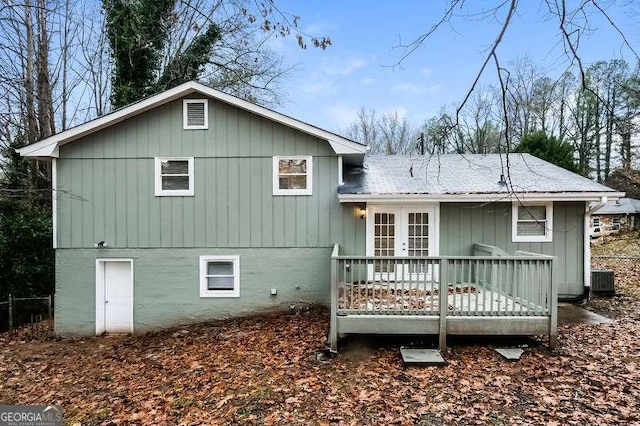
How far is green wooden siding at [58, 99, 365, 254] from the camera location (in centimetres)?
909

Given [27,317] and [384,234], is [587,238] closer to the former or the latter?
[384,234]

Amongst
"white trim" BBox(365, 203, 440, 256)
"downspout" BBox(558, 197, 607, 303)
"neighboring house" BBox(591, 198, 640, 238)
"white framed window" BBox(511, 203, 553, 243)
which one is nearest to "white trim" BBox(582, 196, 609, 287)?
"downspout" BBox(558, 197, 607, 303)

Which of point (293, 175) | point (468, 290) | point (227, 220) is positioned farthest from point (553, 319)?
point (227, 220)

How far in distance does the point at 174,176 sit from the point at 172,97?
198 centimetres

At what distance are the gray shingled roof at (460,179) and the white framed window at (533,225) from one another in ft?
1.97

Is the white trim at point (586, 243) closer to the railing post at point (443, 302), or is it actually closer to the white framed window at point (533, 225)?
the white framed window at point (533, 225)

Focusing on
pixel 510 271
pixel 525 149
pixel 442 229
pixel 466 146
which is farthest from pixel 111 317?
pixel 466 146

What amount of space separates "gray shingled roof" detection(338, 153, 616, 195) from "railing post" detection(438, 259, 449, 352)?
8.51ft

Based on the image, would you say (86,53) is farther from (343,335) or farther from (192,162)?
(343,335)

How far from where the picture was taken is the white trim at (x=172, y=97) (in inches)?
344

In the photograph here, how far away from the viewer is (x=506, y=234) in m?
9.18

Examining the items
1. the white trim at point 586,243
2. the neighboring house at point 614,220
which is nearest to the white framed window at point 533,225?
the white trim at point 586,243

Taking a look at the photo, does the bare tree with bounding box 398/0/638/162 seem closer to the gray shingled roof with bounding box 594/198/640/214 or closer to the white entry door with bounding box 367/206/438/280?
the white entry door with bounding box 367/206/438/280

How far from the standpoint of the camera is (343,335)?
21.6ft
